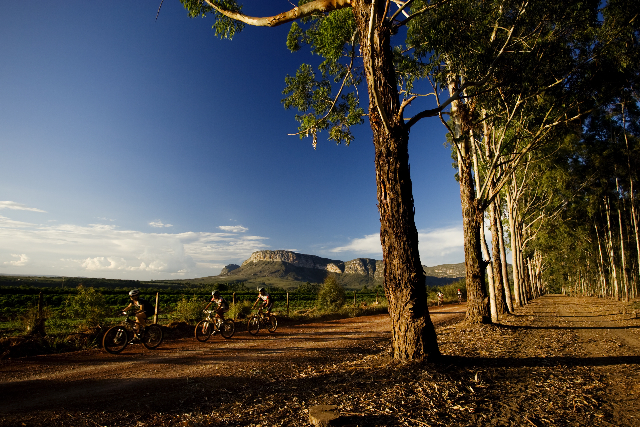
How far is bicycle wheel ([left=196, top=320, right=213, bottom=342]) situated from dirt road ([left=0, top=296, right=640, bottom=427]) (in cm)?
281

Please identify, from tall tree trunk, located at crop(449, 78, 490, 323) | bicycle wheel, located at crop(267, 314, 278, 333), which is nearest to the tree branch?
tall tree trunk, located at crop(449, 78, 490, 323)

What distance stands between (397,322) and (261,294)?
9734 millimetres

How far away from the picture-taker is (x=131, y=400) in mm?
5422

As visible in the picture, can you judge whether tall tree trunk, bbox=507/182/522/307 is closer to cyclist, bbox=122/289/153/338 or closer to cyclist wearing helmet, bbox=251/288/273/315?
cyclist wearing helmet, bbox=251/288/273/315

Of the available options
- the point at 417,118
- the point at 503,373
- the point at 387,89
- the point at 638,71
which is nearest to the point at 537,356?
the point at 503,373

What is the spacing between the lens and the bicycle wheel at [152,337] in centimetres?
1085

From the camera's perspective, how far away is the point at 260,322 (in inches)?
583

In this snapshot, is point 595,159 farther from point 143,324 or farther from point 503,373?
point 143,324

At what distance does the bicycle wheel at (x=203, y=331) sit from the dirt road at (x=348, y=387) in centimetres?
281

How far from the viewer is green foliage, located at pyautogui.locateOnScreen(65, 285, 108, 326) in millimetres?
12297

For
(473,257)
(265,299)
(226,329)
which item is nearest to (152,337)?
(226,329)

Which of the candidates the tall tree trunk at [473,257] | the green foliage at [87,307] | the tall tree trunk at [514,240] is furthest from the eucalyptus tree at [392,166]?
the tall tree trunk at [514,240]

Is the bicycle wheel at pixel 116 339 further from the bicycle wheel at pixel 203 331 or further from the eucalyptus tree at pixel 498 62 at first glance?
the eucalyptus tree at pixel 498 62

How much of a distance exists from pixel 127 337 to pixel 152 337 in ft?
2.94
